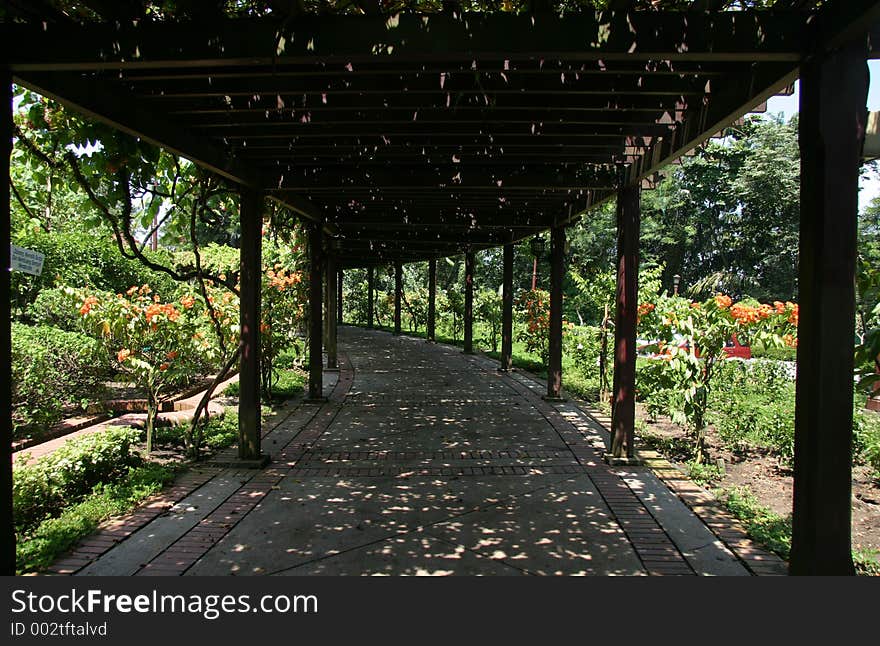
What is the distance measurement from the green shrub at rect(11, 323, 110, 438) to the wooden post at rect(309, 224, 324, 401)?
2.66m

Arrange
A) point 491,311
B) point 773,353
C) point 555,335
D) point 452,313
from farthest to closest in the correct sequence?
point 452,313 < point 491,311 < point 773,353 < point 555,335

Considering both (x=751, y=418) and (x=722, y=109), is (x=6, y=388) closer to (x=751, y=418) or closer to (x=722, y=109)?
(x=722, y=109)

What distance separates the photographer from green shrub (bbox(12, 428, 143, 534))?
12.8ft

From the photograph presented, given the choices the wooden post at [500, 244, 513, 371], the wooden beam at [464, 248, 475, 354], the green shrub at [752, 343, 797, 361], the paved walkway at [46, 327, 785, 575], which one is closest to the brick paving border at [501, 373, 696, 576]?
the paved walkway at [46, 327, 785, 575]

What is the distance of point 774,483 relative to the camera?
4.93 metres

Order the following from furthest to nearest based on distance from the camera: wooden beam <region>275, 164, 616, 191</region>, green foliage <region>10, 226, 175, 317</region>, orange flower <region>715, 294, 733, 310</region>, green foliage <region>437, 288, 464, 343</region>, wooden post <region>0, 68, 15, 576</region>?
green foliage <region>437, 288, 464, 343</region> < green foliage <region>10, 226, 175, 317</region> < wooden beam <region>275, 164, 616, 191</region> < orange flower <region>715, 294, 733, 310</region> < wooden post <region>0, 68, 15, 576</region>

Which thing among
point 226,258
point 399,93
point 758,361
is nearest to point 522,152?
point 399,93

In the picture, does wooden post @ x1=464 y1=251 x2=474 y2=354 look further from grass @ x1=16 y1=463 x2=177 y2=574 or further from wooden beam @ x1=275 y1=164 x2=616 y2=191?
grass @ x1=16 y1=463 x2=177 y2=574

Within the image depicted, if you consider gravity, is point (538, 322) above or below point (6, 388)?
above

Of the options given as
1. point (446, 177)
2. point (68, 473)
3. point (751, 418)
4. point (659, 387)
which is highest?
point (446, 177)

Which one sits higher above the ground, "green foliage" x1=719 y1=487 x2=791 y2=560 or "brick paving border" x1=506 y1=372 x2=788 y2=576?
"green foliage" x1=719 y1=487 x2=791 y2=560

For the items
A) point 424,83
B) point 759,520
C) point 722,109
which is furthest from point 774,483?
point 424,83

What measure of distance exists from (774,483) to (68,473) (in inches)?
223

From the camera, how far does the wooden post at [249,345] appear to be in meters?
5.46
